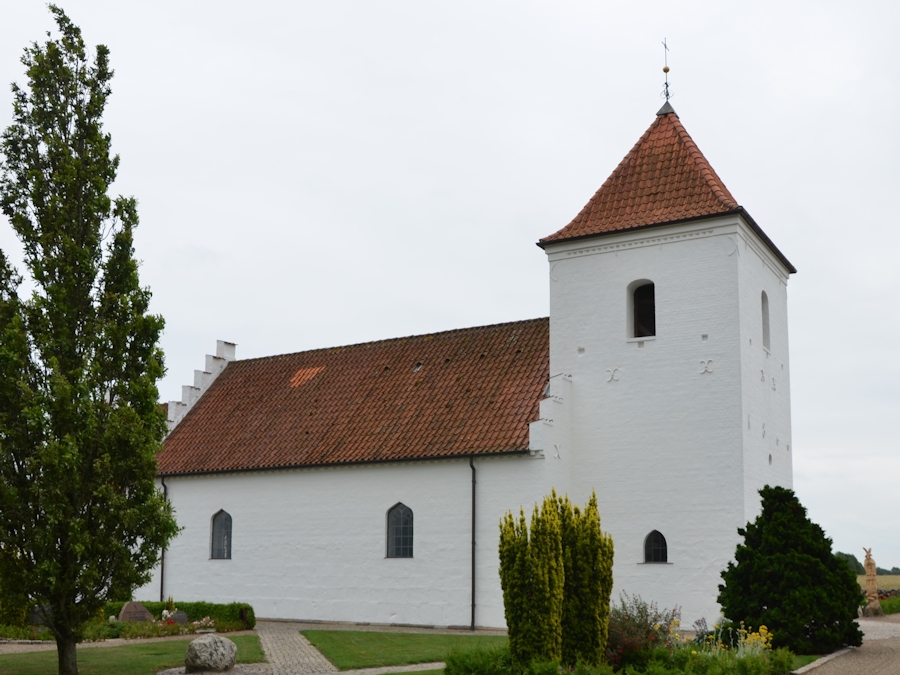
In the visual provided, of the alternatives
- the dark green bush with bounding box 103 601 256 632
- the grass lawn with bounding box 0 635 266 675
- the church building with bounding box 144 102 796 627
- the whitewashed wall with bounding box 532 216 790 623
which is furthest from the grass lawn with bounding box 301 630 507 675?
the whitewashed wall with bounding box 532 216 790 623

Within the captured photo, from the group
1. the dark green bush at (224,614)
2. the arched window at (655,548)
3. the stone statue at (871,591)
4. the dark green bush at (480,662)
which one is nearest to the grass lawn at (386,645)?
the dark green bush at (480,662)

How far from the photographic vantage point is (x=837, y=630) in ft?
52.5

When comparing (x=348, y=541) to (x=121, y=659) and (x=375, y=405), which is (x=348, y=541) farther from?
(x=121, y=659)

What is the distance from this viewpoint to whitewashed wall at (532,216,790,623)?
20.2 metres

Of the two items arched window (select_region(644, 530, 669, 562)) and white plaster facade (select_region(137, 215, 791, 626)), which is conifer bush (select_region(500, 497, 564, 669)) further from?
arched window (select_region(644, 530, 669, 562))

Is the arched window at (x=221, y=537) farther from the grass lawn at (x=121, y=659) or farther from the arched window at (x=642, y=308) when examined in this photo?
the arched window at (x=642, y=308)

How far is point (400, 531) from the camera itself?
22891mm

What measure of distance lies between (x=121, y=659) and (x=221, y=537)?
32.4ft

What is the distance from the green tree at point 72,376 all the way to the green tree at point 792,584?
32.0 feet

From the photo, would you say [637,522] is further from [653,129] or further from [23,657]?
[23,657]

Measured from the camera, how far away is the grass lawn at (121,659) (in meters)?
14.8

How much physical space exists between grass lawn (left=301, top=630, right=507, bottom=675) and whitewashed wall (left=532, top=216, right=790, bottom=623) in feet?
13.6

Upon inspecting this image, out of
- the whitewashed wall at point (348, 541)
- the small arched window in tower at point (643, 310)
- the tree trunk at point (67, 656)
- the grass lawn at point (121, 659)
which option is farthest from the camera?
the small arched window in tower at point (643, 310)

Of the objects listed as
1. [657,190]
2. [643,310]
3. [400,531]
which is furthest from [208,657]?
[657,190]
